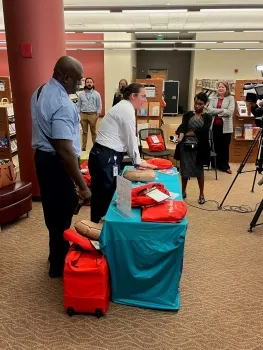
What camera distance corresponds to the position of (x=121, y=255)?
208 cm

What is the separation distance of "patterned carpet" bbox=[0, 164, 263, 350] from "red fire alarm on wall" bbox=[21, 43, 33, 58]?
77.1 inches

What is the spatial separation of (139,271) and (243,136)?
15.2ft

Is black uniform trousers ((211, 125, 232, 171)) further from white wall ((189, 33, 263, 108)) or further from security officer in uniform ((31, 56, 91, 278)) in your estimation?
white wall ((189, 33, 263, 108))

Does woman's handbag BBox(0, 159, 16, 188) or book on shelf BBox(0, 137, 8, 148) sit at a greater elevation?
book on shelf BBox(0, 137, 8, 148)

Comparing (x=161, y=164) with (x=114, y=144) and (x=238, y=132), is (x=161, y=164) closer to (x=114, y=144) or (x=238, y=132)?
(x=114, y=144)

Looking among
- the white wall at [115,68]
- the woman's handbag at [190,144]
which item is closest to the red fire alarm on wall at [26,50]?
the woman's handbag at [190,144]

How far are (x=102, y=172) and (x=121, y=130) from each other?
15.9 inches

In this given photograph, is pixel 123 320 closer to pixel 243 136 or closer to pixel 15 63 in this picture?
pixel 15 63

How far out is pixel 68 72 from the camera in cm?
209

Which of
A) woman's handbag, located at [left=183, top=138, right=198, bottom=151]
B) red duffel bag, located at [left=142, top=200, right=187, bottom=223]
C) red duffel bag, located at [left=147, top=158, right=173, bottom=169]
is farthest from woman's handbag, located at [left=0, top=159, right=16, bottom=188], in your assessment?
woman's handbag, located at [left=183, top=138, right=198, bottom=151]

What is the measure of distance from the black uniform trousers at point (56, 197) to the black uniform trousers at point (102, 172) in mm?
482

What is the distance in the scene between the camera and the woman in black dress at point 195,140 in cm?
387

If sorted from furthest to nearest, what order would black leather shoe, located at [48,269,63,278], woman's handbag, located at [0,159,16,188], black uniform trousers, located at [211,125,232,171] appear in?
black uniform trousers, located at [211,125,232,171]
woman's handbag, located at [0,159,16,188]
black leather shoe, located at [48,269,63,278]

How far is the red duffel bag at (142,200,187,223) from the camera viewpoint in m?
2.01
